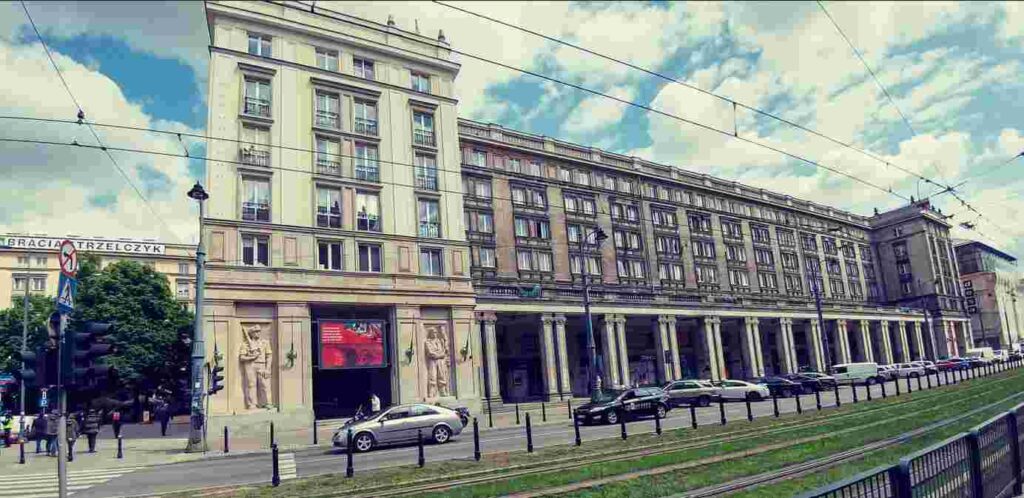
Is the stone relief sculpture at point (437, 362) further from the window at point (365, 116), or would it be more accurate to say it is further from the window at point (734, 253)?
the window at point (734, 253)

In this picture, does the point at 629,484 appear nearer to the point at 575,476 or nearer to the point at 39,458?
the point at 575,476

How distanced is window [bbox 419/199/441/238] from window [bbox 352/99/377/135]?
541 cm

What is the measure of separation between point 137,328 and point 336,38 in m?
27.7

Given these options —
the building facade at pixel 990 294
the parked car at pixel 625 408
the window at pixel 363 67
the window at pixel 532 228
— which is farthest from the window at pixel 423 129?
the building facade at pixel 990 294

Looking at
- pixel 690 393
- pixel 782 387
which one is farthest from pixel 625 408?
pixel 782 387

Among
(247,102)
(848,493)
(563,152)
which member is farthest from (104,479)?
(563,152)

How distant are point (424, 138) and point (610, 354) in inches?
844

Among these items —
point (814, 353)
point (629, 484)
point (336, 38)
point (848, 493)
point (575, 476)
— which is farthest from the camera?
point (814, 353)

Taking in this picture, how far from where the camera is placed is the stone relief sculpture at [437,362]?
36969 millimetres

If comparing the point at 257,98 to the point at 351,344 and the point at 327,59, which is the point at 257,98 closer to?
the point at 327,59

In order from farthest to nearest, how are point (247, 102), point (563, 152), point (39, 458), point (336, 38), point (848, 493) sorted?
point (563, 152) < point (336, 38) < point (247, 102) < point (39, 458) < point (848, 493)

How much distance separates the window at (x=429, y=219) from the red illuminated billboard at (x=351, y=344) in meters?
6.54

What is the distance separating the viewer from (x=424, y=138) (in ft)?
133

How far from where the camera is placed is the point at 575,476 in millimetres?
11938
